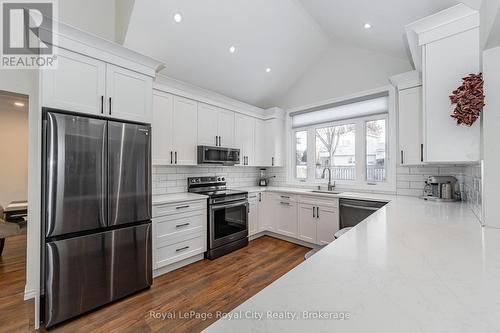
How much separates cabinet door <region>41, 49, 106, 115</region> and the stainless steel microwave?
146 centimetres

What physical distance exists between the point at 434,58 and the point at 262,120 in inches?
119

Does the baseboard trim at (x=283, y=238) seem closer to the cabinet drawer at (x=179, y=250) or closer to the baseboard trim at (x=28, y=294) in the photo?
the cabinet drawer at (x=179, y=250)

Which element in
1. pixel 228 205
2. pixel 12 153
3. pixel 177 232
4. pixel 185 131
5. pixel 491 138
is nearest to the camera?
pixel 491 138

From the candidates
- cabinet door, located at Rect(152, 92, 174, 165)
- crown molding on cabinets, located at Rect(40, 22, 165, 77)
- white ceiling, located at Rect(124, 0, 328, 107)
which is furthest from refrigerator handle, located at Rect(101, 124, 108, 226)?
white ceiling, located at Rect(124, 0, 328, 107)

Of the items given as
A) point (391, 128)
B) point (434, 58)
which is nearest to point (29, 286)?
point (434, 58)

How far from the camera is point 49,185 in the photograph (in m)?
1.76

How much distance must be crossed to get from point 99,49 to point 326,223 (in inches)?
138

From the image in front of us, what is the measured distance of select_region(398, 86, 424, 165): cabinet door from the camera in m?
2.60

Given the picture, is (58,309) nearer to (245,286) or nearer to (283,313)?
(245,286)

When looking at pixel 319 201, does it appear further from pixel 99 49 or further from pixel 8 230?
pixel 8 230

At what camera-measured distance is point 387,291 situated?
0.66 metres

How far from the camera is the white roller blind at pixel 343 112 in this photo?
11.1 feet

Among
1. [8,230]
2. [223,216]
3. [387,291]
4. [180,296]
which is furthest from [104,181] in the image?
[8,230]

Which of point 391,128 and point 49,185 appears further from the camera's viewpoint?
point 391,128
